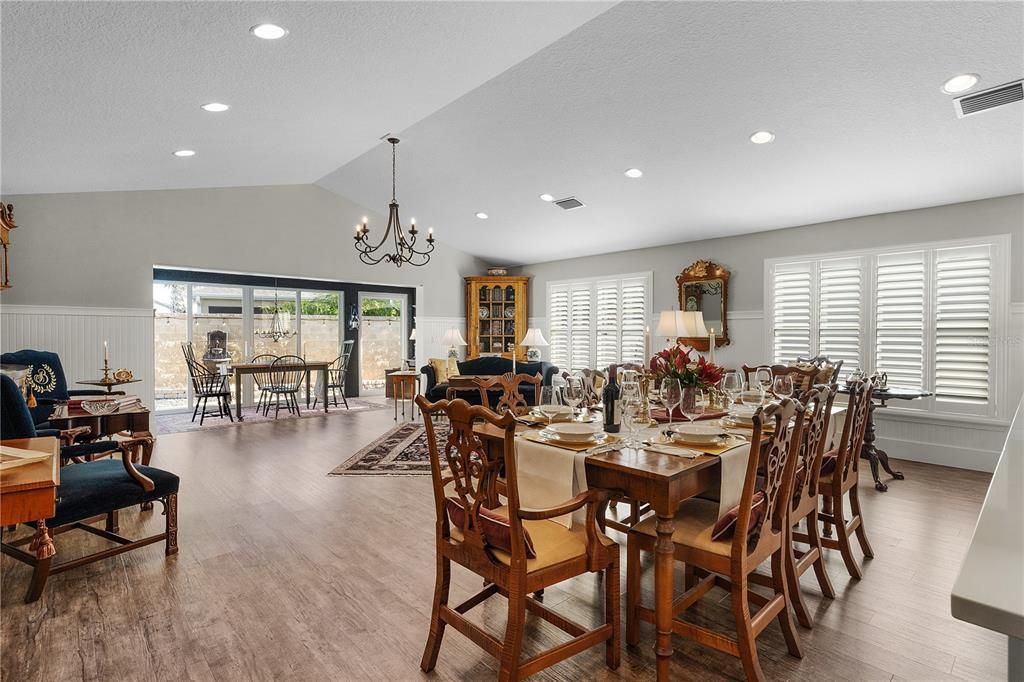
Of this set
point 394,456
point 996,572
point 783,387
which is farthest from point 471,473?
point 394,456

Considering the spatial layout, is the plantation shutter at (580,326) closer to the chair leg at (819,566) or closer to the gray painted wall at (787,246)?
the gray painted wall at (787,246)

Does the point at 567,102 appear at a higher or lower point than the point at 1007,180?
higher

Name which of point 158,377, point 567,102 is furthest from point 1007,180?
point 158,377

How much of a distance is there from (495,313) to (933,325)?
606 centimetres

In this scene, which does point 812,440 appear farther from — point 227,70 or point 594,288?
point 594,288

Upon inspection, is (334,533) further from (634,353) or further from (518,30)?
(634,353)

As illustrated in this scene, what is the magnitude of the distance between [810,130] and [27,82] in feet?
16.7

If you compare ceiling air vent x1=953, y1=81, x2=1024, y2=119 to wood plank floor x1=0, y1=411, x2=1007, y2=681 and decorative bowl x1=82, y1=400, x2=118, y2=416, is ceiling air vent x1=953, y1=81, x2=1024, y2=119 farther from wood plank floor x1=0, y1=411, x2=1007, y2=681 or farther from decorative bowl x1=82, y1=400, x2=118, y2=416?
decorative bowl x1=82, y1=400, x2=118, y2=416

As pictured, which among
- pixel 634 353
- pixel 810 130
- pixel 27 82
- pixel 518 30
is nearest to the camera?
pixel 27 82

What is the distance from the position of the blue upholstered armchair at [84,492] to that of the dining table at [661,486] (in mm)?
2119

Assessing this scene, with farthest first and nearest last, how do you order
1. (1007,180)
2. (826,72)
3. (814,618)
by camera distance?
(1007,180) < (826,72) < (814,618)

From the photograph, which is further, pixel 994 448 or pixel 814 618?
pixel 994 448

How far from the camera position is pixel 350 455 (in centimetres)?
552

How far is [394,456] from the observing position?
5.43 m
